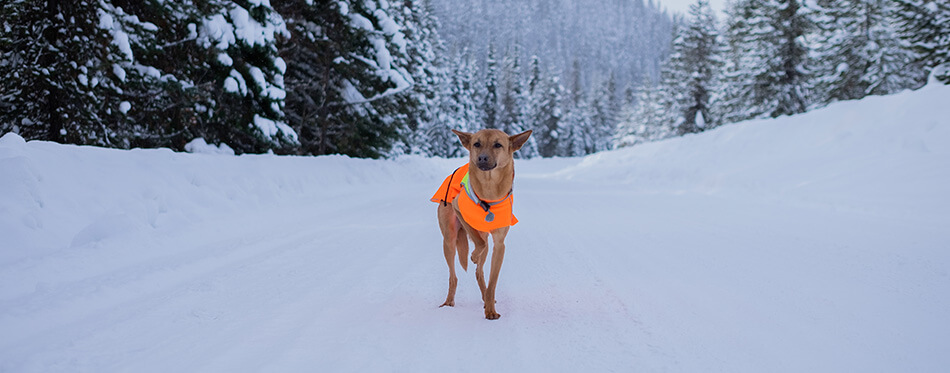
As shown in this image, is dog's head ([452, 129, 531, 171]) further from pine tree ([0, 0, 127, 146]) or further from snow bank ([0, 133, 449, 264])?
pine tree ([0, 0, 127, 146])

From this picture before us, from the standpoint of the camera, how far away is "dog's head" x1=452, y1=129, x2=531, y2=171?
333 centimetres

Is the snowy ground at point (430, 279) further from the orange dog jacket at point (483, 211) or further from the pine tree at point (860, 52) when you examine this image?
the pine tree at point (860, 52)

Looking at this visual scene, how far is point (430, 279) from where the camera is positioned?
430 cm

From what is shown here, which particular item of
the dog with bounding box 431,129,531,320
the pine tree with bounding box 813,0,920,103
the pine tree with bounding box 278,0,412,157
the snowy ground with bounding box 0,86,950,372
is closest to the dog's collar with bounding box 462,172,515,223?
the dog with bounding box 431,129,531,320

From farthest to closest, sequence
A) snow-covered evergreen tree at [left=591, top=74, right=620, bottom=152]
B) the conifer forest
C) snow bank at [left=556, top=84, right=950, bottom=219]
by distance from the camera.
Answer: snow-covered evergreen tree at [left=591, top=74, right=620, bottom=152] → the conifer forest → snow bank at [left=556, top=84, right=950, bottom=219]

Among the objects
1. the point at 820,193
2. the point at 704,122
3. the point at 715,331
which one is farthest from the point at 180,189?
the point at 704,122

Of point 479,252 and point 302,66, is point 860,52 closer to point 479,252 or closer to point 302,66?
point 302,66

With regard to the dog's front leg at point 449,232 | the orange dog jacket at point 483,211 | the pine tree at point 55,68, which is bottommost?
the dog's front leg at point 449,232

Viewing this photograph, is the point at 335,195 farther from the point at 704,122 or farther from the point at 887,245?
the point at 704,122

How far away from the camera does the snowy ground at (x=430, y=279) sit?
8.63 ft

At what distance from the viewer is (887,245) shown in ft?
16.8

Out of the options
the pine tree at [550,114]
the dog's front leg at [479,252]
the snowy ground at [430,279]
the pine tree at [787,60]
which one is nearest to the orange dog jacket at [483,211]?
the dog's front leg at [479,252]

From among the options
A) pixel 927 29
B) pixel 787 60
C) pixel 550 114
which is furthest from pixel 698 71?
pixel 550 114

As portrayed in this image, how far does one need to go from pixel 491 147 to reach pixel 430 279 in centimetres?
151
